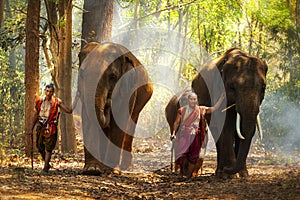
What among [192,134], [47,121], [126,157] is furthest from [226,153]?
[47,121]

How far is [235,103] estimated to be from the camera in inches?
492

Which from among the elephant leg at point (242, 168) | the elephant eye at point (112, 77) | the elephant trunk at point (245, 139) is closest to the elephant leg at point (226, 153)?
the elephant leg at point (242, 168)

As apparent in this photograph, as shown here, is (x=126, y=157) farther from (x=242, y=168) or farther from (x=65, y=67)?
(x=65, y=67)

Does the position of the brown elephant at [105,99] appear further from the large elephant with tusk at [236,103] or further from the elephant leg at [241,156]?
the elephant leg at [241,156]

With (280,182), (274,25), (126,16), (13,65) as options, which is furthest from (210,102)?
(126,16)

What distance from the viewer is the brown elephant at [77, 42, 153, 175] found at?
480 inches

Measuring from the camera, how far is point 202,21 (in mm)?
33688

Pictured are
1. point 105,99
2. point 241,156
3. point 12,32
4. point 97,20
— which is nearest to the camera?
point 241,156

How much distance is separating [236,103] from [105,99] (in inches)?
94.5

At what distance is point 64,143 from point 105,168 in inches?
212

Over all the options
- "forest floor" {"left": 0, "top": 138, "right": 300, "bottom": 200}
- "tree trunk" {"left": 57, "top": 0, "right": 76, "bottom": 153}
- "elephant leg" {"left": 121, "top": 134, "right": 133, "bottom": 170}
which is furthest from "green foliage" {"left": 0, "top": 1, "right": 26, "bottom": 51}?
"elephant leg" {"left": 121, "top": 134, "right": 133, "bottom": 170}

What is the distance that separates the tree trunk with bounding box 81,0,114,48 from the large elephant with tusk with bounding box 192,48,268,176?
5.96 m

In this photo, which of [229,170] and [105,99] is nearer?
[105,99]

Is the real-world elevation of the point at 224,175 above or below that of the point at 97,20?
below
